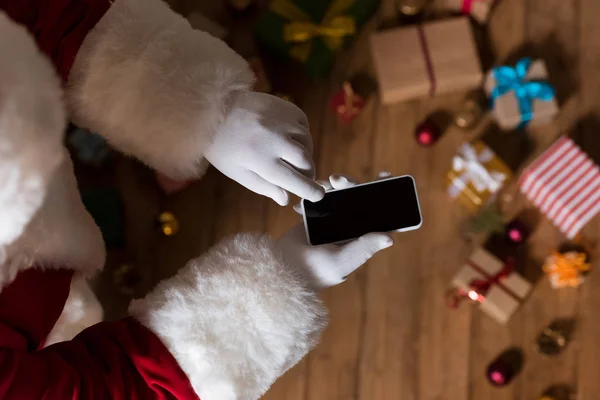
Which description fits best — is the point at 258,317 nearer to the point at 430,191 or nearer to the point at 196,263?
the point at 196,263

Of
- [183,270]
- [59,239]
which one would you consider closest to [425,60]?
[183,270]

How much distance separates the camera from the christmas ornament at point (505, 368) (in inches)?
38.7

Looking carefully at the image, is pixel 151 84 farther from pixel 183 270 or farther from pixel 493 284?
pixel 493 284

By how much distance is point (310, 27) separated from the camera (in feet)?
3.53

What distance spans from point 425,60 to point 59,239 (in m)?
0.78

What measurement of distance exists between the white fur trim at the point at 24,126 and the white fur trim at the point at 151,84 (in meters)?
0.16

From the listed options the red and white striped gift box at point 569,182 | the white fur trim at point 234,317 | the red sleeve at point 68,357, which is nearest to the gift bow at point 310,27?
the red and white striped gift box at point 569,182

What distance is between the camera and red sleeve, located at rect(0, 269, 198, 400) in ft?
1.69

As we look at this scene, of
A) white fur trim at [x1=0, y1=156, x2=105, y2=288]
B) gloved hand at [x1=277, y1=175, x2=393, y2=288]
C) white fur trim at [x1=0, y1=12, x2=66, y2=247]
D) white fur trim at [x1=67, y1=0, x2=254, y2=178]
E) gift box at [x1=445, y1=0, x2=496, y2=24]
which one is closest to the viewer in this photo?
white fur trim at [x1=0, y1=12, x2=66, y2=247]

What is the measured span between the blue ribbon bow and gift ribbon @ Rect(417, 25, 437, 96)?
11 centimetres

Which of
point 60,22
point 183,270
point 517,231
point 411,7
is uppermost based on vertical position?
point 60,22

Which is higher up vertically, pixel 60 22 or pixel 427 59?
pixel 60 22

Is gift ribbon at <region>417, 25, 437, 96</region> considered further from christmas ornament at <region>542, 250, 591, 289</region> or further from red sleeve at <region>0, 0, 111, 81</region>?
red sleeve at <region>0, 0, 111, 81</region>

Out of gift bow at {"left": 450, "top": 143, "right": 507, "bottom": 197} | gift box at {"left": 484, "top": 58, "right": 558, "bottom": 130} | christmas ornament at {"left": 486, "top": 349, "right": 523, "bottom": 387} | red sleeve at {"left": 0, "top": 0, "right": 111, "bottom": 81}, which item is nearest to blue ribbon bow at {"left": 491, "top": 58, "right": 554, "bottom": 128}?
gift box at {"left": 484, "top": 58, "right": 558, "bottom": 130}
